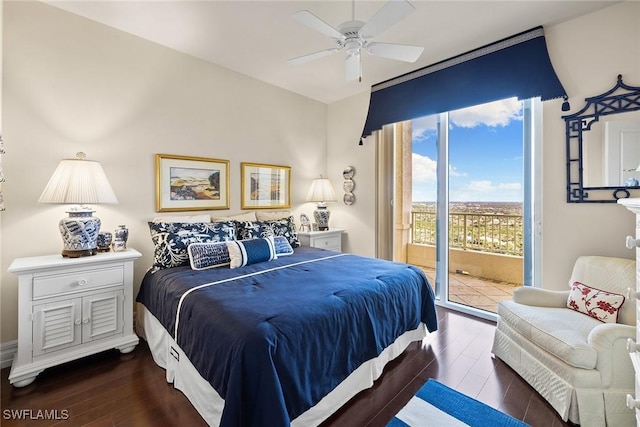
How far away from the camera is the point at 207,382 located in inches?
60.6

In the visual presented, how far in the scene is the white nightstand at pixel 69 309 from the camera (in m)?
1.90

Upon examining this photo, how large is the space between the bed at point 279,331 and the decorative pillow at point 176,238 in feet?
0.29

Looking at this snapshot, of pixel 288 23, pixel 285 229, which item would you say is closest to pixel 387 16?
pixel 288 23

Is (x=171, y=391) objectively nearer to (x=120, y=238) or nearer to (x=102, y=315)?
(x=102, y=315)

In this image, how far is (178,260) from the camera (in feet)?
7.95

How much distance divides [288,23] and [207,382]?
279 cm

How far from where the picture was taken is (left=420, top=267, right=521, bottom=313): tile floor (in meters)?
3.18

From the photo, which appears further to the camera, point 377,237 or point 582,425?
point 377,237

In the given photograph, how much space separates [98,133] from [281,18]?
1.90 metres

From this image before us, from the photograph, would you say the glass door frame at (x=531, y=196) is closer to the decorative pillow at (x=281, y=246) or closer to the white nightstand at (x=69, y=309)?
the decorative pillow at (x=281, y=246)

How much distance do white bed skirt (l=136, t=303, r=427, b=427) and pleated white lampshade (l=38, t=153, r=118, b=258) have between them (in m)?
0.72

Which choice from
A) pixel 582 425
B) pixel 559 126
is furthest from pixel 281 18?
pixel 582 425

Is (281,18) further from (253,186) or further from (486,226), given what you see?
(486,226)

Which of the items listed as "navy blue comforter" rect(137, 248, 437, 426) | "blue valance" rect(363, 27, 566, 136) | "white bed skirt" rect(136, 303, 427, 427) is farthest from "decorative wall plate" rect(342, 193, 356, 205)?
"white bed skirt" rect(136, 303, 427, 427)
